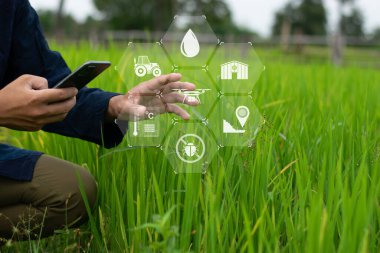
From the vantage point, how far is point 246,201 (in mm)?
1083

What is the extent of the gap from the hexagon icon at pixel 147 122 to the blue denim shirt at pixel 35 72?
0.11 metres

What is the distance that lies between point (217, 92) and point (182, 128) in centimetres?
10

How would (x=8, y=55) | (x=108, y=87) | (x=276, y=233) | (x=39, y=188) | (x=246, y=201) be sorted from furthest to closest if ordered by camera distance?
(x=108, y=87) < (x=8, y=55) < (x=39, y=188) < (x=246, y=201) < (x=276, y=233)

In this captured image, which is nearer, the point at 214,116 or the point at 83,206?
the point at 214,116

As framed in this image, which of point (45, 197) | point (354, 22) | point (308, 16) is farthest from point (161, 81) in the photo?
point (354, 22)

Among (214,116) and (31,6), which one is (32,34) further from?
(214,116)

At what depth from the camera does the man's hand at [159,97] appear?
42.8 inches

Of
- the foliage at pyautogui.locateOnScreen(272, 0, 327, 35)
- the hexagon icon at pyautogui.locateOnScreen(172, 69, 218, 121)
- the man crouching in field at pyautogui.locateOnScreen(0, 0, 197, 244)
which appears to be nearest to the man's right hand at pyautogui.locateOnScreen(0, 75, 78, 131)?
the man crouching in field at pyautogui.locateOnScreen(0, 0, 197, 244)

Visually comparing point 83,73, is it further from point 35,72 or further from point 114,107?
point 35,72

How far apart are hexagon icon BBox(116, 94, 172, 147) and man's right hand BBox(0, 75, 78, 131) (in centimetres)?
12

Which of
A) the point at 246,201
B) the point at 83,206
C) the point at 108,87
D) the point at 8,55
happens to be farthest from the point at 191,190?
the point at 108,87

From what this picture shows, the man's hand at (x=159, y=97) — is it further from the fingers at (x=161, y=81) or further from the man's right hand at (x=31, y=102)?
the man's right hand at (x=31, y=102)

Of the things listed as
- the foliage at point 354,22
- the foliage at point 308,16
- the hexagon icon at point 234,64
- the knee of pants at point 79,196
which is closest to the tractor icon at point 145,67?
the hexagon icon at point 234,64

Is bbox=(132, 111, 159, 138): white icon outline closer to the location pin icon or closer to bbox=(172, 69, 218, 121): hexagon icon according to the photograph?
bbox=(172, 69, 218, 121): hexagon icon
